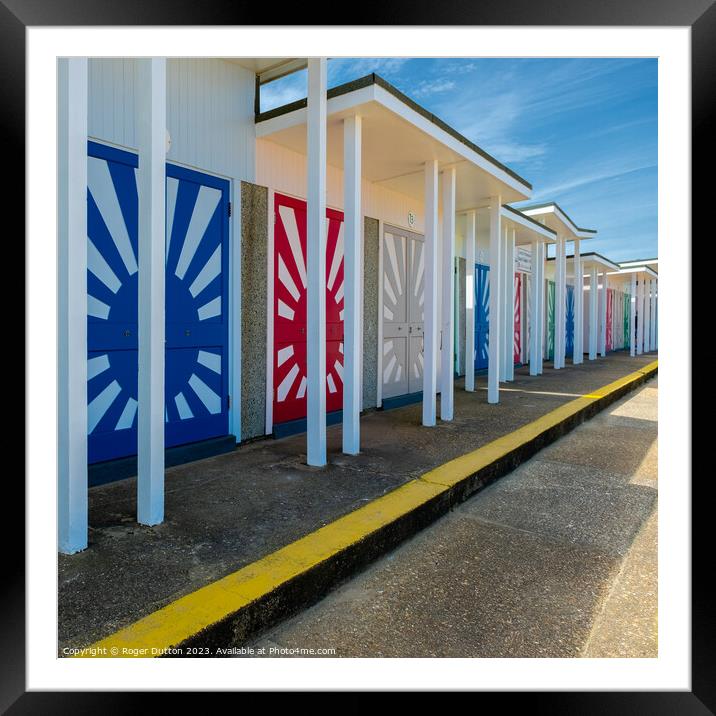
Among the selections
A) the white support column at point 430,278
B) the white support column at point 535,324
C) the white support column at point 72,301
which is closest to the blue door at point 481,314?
the white support column at point 535,324

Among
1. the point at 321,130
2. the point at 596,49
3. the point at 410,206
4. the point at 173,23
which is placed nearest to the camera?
the point at 173,23

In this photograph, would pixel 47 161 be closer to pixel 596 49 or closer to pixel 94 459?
pixel 596 49

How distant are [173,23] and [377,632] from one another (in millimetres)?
2549

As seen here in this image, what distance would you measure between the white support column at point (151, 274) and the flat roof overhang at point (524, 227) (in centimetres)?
717

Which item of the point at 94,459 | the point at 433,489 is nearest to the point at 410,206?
the point at 433,489

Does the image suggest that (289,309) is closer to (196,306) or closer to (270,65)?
(196,306)

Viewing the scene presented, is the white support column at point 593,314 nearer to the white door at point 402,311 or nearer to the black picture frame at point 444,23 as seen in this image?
the white door at point 402,311

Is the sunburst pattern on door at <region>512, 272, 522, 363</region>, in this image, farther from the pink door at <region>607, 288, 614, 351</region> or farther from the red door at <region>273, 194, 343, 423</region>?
the pink door at <region>607, 288, 614, 351</region>

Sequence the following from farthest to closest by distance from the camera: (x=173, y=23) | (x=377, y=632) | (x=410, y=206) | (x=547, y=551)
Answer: (x=410, y=206) → (x=547, y=551) → (x=377, y=632) → (x=173, y=23)

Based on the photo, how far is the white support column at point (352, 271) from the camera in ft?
14.8

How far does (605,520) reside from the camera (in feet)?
12.1

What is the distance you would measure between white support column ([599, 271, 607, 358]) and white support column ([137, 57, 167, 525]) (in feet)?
61.0

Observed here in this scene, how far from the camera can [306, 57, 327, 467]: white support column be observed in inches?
162

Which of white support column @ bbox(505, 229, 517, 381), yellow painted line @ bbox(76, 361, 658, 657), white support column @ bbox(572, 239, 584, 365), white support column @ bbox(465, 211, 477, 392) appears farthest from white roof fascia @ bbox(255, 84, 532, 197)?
white support column @ bbox(572, 239, 584, 365)
